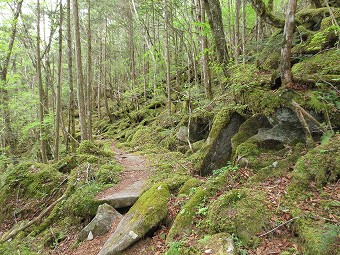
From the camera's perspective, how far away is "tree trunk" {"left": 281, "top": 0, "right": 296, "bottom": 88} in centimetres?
485

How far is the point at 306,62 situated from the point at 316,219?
4849 millimetres

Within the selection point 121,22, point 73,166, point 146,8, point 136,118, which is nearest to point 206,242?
point 73,166

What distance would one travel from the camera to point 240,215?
12.5 feet

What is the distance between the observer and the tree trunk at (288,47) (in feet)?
15.9

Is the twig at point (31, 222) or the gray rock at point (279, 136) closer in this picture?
the gray rock at point (279, 136)

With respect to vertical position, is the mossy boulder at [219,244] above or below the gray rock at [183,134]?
below

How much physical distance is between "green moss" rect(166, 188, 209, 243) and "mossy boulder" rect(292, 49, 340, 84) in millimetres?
3512

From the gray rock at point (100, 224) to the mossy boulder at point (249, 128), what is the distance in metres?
3.76

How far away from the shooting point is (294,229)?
3369 millimetres

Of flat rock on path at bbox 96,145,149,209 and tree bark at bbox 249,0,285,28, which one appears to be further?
tree bark at bbox 249,0,285,28

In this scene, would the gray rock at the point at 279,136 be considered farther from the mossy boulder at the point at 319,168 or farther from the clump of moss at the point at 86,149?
the clump of moss at the point at 86,149

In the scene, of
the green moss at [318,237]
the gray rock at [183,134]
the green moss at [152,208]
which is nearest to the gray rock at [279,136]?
the green moss at [318,237]

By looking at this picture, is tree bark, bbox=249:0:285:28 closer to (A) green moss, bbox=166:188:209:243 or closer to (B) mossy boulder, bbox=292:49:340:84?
(B) mossy boulder, bbox=292:49:340:84

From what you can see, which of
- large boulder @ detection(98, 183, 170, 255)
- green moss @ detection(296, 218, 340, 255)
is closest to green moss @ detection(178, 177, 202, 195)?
large boulder @ detection(98, 183, 170, 255)
